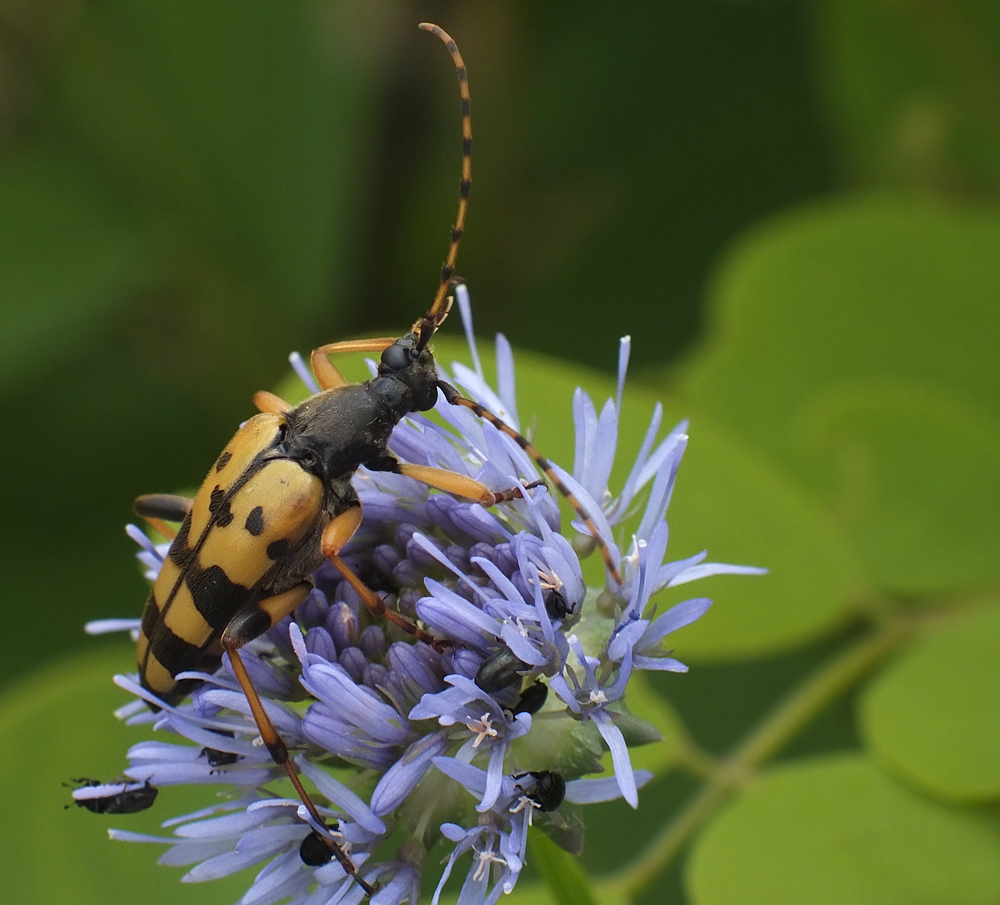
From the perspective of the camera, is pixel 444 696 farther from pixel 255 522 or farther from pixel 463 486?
pixel 255 522

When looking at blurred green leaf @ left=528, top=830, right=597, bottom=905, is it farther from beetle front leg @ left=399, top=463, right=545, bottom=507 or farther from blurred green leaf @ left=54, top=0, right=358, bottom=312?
blurred green leaf @ left=54, top=0, right=358, bottom=312

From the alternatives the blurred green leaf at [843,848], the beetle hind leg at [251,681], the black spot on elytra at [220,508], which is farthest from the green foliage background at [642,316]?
the black spot on elytra at [220,508]

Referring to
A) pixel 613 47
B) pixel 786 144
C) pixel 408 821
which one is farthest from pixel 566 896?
pixel 613 47

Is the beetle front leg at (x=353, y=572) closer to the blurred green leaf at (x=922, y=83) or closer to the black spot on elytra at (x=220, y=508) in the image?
the black spot on elytra at (x=220, y=508)

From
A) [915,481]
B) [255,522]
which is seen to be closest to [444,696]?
[255,522]

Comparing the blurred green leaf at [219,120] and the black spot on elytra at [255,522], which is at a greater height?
the blurred green leaf at [219,120]
